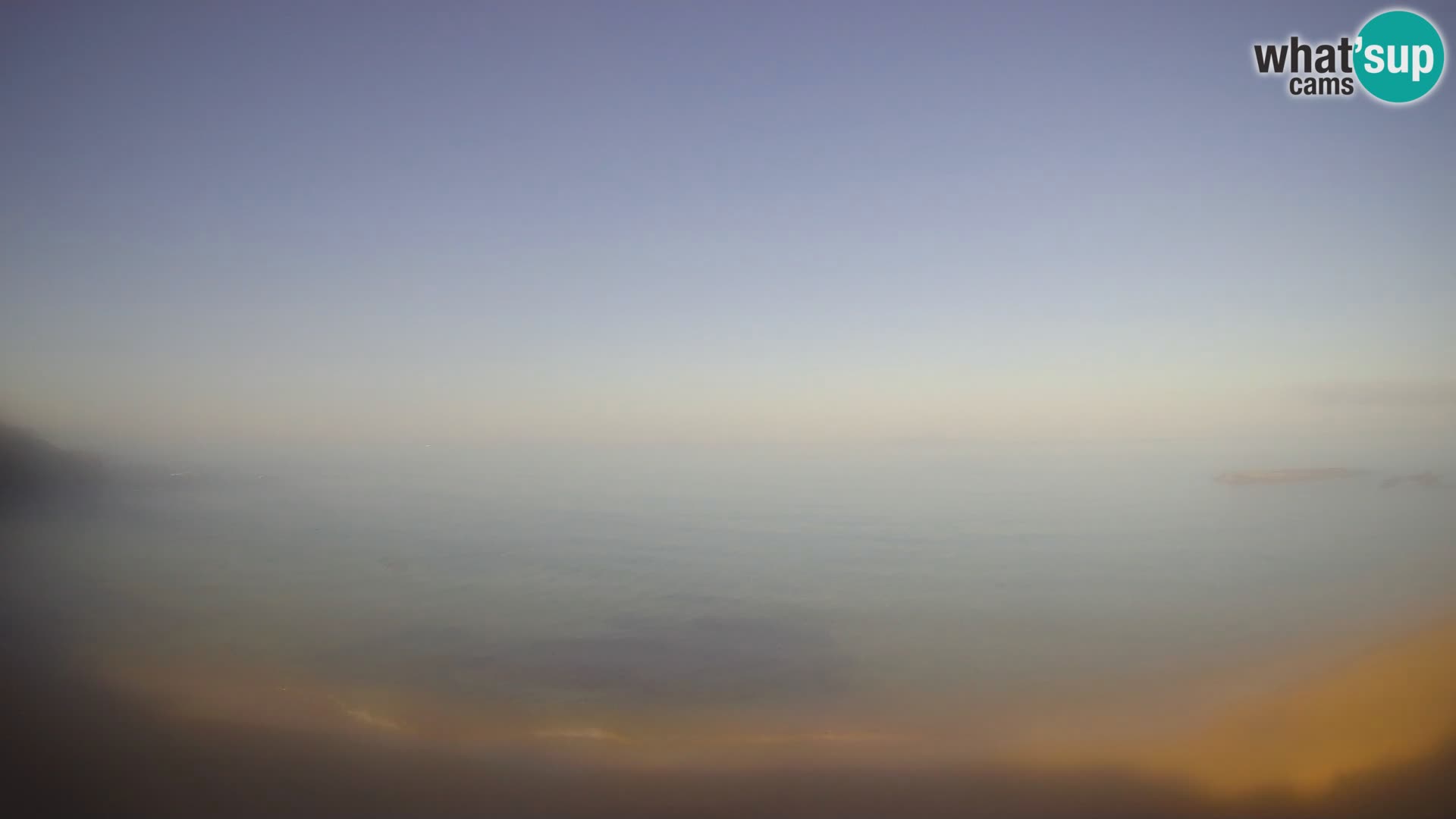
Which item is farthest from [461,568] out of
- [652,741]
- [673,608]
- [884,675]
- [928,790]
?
[928,790]

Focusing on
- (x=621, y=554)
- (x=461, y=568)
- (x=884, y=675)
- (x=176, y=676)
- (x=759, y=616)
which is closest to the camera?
(x=176, y=676)

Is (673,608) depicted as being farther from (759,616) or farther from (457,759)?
(457,759)

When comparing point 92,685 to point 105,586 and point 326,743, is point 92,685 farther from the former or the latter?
point 105,586

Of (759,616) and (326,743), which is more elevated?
(759,616)

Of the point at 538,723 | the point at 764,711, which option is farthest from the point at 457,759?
the point at 764,711

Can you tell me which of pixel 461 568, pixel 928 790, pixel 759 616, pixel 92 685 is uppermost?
pixel 461 568

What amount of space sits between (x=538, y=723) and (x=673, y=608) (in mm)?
3776

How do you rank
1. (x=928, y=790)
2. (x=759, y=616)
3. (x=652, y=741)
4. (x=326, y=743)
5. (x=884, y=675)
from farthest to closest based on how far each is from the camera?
(x=759, y=616) → (x=884, y=675) → (x=652, y=741) → (x=326, y=743) → (x=928, y=790)

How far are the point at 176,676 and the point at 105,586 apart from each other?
15.3 ft

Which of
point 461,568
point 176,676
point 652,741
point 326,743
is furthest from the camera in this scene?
point 461,568

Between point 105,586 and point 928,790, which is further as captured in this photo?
point 105,586

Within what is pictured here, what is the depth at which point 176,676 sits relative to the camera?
24.4 ft

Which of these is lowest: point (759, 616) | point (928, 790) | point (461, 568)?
point (928, 790)

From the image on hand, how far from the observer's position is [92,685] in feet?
23.3
